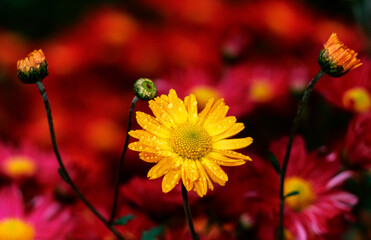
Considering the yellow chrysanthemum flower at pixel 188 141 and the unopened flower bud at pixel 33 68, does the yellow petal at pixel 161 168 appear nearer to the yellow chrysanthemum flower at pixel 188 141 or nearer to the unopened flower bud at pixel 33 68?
the yellow chrysanthemum flower at pixel 188 141

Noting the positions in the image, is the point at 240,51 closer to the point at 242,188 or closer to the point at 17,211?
the point at 242,188

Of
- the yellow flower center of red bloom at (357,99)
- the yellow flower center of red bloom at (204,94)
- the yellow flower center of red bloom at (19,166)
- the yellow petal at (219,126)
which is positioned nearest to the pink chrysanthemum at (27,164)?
the yellow flower center of red bloom at (19,166)

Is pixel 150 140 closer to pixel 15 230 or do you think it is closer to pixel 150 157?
pixel 150 157

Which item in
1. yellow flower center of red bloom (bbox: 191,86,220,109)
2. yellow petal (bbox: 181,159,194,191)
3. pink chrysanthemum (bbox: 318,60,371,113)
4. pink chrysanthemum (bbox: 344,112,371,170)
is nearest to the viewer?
yellow petal (bbox: 181,159,194,191)

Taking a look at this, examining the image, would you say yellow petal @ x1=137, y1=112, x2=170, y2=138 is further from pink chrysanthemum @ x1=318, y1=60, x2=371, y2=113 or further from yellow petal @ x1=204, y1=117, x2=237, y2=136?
pink chrysanthemum @ x1=318, y1=60, x2=371, y2=113

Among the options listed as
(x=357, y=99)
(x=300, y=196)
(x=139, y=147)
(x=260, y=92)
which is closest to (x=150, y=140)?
(x=139, y=147)

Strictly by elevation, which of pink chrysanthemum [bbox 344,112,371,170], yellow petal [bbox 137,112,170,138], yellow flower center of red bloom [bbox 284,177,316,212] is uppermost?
yellow petal [bbox 137,112,170,138]

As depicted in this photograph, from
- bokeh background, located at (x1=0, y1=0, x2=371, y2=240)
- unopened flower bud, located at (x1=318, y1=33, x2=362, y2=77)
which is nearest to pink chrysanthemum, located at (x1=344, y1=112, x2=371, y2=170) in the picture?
bokeh background, located at (x1=0, y1=0, x2=371, y2=240)
